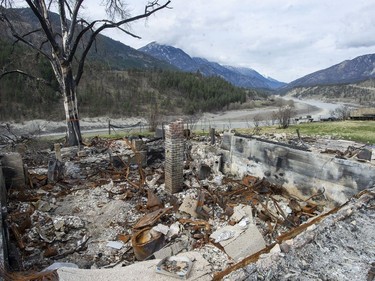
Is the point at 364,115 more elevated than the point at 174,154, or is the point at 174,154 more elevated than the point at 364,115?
the point at 174,154

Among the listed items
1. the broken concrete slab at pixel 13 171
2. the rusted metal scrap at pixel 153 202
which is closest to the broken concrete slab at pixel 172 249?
the rusted metal scrap at pixel 153 202

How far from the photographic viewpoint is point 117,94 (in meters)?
44.2

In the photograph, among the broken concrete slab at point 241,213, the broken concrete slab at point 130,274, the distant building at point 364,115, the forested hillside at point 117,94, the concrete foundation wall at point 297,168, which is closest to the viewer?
the broken concrete slab at point 130,274

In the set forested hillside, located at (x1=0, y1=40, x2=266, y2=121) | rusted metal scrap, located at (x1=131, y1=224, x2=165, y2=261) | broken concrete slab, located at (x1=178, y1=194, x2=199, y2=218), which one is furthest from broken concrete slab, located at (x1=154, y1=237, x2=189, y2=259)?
forested hillside, located at (x1=0, y1=40, x2=266, y2=121)

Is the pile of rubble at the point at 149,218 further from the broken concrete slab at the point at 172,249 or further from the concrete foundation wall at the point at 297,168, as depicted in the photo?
the concrete foundation wall at the point at 297,168

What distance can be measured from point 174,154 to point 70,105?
24.3 feet

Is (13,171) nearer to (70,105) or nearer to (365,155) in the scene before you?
(70,105)

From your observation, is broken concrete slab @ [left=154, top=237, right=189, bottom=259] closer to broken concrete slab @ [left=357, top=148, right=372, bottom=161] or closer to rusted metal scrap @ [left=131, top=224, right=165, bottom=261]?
rusted metal scrap @ [left=131, top=224, right=165, bottom=261]

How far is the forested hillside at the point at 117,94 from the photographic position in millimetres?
33156

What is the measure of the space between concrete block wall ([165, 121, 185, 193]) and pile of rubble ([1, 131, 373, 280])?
0.93 feet

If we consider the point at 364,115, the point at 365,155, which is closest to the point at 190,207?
the point at 365,155

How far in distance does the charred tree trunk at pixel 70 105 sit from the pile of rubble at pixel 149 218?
318 centimetres

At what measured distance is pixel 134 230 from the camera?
242 inches

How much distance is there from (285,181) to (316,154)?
4.01 ft
